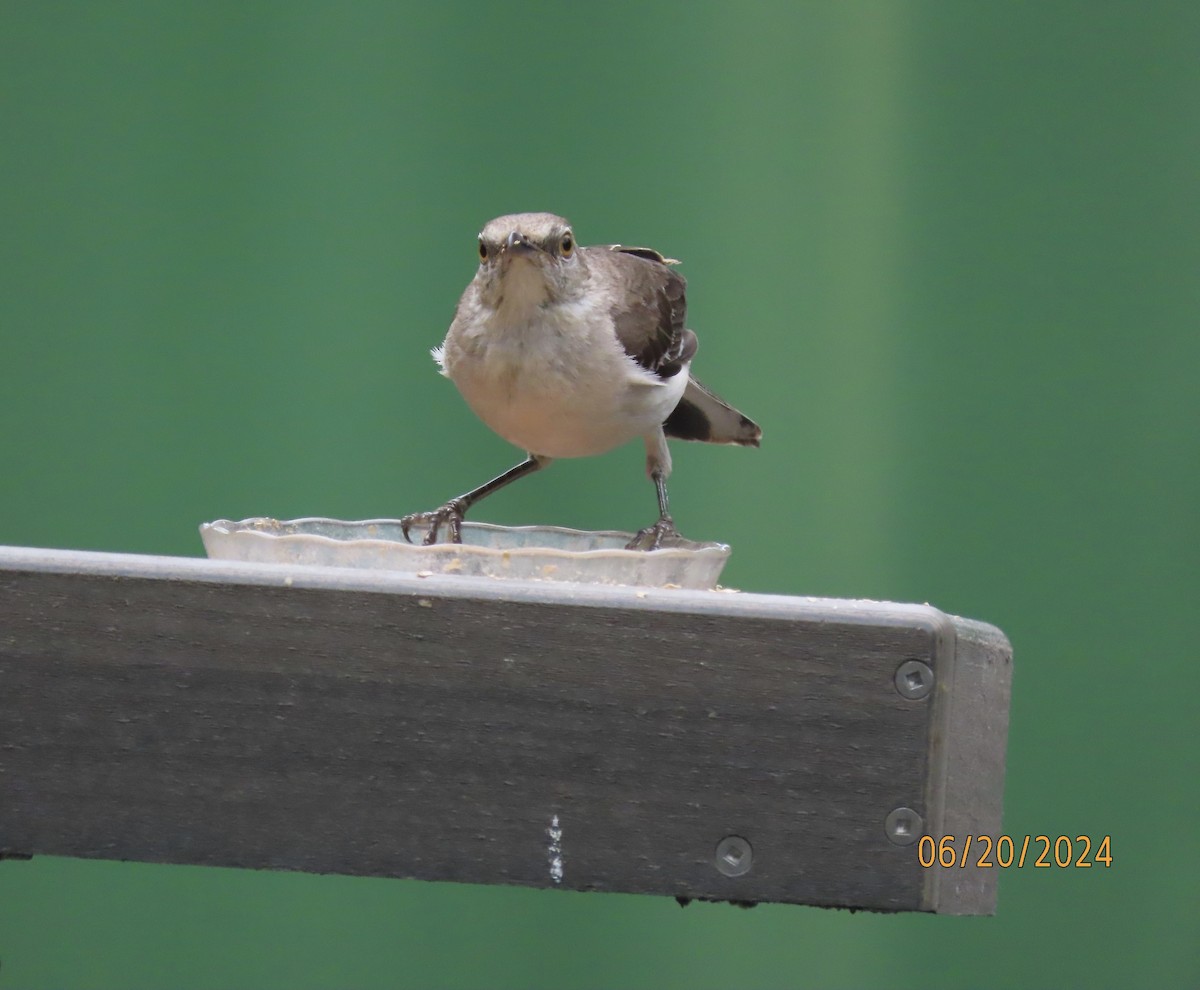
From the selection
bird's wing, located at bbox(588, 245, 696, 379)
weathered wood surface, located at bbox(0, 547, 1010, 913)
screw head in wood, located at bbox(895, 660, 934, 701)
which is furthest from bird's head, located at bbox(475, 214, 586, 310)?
screw head in wood, located at bbox(895, 660, 934, 701)

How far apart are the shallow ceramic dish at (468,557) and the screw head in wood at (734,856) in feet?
0.94

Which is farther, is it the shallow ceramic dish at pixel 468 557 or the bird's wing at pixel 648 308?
the bird's wing at pixel 648 308

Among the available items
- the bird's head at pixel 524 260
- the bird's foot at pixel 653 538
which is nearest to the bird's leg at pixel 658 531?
the bird's foot at pixel 653 538

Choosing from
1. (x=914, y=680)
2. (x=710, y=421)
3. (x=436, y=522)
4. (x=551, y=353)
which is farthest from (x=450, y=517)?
(x=914, y=680)

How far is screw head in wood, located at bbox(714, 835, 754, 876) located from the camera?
1229 mm

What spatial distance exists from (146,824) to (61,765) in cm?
9

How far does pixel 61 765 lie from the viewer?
127 cm

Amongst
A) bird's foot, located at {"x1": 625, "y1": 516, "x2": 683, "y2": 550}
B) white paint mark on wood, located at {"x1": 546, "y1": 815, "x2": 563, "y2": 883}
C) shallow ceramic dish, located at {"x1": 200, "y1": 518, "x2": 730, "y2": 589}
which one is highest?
shallow ceramic dish, located at {"x1": 200, "y1": 518, "x2": 730, "y2": 589}

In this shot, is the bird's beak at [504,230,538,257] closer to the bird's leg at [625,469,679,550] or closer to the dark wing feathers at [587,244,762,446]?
the dark wing feathers at [587,244,762,446]

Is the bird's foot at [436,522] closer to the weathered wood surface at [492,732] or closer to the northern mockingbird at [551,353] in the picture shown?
the northern mockingbird at [551,353]

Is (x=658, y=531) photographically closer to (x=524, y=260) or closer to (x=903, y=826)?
(x=524, y=260)

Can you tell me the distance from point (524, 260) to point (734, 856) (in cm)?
100

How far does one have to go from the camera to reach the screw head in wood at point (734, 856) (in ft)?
4.03

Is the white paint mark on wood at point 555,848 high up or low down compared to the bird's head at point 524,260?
down
